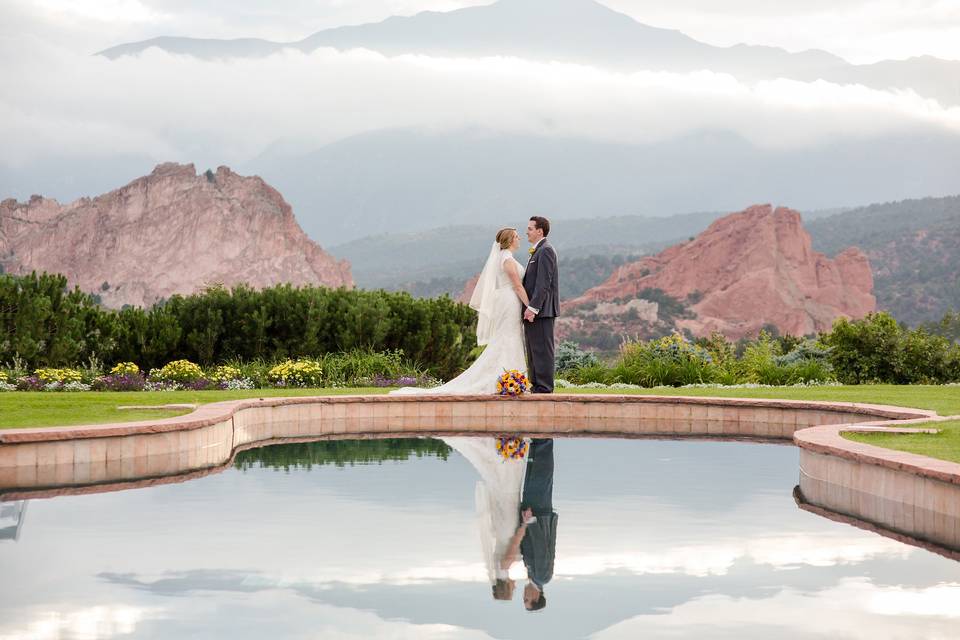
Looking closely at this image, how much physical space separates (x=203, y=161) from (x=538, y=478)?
115 m

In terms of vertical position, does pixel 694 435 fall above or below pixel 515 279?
below

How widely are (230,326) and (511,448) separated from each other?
912cm

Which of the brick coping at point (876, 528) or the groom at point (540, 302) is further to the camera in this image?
the groom at point (540, 302)

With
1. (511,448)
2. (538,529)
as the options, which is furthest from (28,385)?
(538,529)

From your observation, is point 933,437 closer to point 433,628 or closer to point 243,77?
point 433,628

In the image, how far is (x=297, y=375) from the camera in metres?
16.2

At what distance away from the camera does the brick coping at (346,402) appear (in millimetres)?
8648

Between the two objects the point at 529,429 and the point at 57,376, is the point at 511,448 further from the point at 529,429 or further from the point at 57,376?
the point at 57,376

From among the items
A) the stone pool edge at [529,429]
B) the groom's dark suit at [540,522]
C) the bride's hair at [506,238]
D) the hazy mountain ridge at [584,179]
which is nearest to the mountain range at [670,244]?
the hazy mountain ridge at [584,179]

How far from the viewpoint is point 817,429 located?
9570 mm

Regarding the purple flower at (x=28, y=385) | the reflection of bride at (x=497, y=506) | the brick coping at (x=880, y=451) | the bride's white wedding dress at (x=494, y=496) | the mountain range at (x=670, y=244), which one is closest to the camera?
the reflection of bride at (x=497, y=506)

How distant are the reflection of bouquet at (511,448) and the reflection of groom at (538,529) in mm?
156

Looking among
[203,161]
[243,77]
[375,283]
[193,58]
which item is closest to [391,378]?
[375,283]

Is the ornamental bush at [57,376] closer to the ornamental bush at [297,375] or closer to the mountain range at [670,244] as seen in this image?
the ornamental bush at [297,375]
